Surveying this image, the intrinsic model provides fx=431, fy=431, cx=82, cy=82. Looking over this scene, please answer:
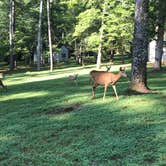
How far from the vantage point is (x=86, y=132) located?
9352 millimetres

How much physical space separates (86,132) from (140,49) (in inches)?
244

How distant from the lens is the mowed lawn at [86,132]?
745 cm

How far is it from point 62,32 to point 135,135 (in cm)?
5456

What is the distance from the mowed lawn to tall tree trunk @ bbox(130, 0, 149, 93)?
2.75ft

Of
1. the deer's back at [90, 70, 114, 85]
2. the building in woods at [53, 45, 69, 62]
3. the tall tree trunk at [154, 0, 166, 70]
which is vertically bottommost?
the building in woods at [53, 45, 69, 62]

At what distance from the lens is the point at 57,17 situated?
59469 mm

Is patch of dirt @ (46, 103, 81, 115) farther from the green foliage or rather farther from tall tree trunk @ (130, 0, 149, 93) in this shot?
the green foliage

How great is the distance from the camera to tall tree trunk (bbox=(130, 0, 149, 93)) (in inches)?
579

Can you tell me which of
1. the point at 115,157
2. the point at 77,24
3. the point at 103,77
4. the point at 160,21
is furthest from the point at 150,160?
the point at 77,24

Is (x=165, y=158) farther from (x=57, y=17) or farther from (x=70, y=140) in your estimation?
(x=57, y=17)

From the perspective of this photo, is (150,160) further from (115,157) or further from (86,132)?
(86,132)

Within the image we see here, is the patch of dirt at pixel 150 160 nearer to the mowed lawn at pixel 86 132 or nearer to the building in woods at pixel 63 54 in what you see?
the mowed lawn at pixel 86 132

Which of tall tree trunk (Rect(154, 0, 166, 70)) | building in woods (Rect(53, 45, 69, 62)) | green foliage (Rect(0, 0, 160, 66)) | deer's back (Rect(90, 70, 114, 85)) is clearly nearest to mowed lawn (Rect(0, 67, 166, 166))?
deer's back (Rect(90, 70, 114, 85))

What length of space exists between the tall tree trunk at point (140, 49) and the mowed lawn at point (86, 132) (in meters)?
0.84
